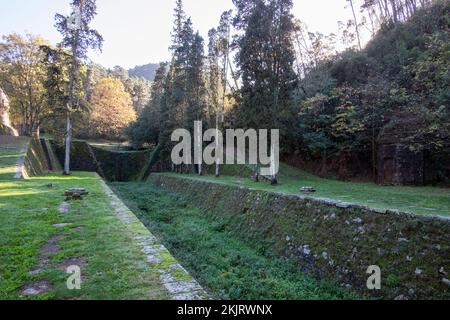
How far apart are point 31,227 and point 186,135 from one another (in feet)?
65.6

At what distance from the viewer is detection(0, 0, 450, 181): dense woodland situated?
15.4m

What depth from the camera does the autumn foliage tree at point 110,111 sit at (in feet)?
136

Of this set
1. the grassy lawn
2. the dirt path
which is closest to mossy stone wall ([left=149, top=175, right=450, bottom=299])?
the grassy lawn

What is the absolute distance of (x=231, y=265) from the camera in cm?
788

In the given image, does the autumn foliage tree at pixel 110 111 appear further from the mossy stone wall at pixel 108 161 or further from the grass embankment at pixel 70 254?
the grass embankment at pixel 70 254

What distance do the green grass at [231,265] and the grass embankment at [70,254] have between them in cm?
143

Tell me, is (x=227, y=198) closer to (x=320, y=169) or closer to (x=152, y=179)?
(x=320, y=169)

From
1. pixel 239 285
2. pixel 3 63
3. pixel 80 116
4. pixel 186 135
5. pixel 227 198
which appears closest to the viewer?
pixel 239 285

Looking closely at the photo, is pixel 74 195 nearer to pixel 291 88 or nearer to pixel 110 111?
pixel 291 88

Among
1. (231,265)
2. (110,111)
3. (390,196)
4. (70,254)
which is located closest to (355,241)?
(231,265)

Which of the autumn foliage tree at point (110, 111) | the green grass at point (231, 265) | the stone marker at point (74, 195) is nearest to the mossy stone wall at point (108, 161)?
the autumn foliage tree at point (110, 111)
